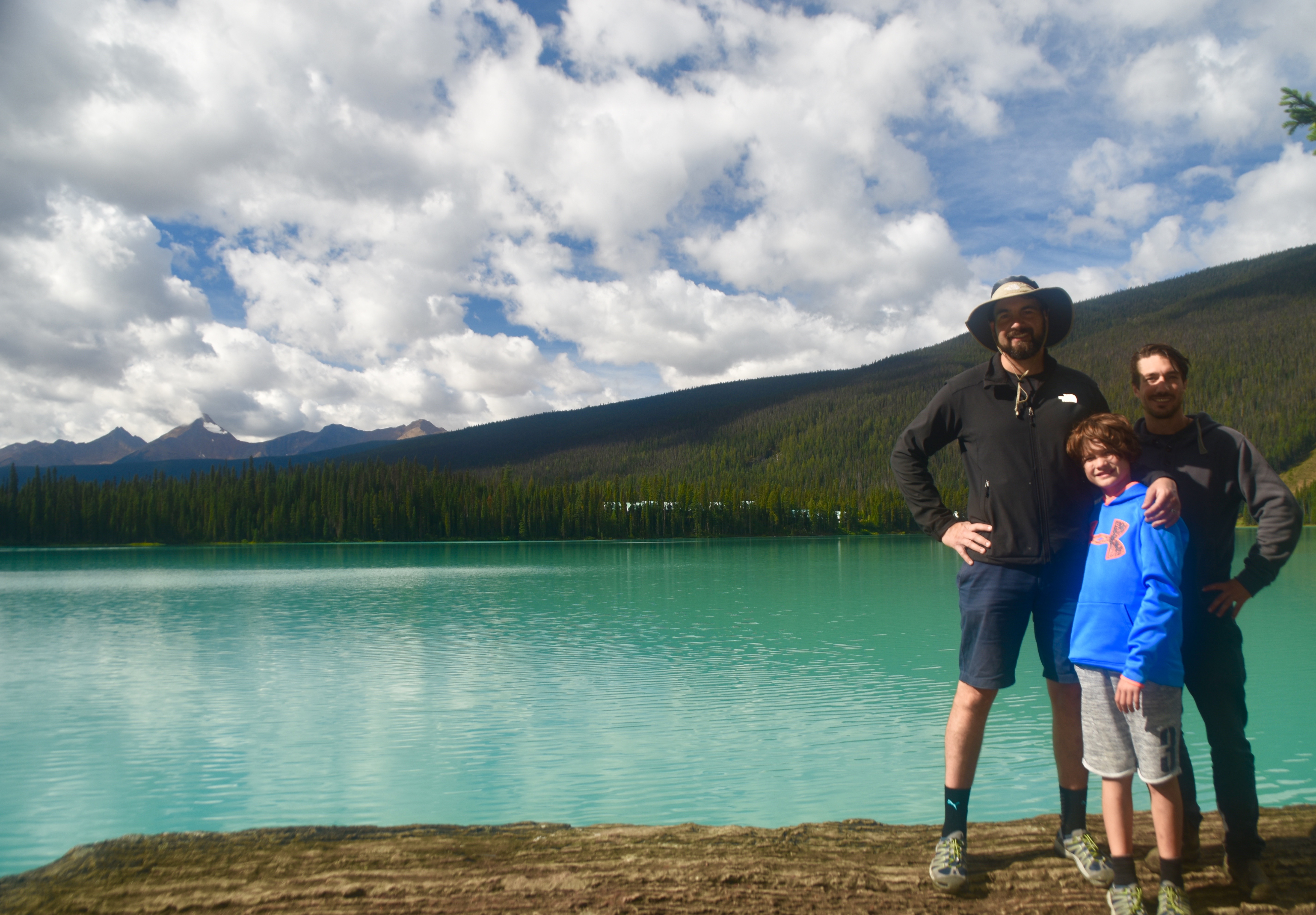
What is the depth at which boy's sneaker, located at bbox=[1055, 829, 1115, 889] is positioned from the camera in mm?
3791

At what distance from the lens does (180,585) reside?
38.8 m

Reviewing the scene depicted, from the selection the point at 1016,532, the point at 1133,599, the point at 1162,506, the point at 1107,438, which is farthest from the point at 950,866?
the point at 1107,438

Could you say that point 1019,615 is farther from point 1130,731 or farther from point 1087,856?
point 1087,856

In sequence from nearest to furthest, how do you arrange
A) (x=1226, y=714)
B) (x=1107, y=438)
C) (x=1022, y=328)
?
(x=1107, y=438), (x=1226, y=714), (x=1022, y=328)

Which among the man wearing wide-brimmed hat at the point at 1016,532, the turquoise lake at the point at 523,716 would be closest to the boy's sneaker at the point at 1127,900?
the man wearing wide-brimmed hat at the point at 1016,532

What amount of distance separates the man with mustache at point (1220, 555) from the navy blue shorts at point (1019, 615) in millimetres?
501

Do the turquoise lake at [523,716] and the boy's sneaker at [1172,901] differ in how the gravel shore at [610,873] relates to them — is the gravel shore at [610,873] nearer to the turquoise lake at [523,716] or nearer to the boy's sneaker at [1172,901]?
the boy's sneaker at [1172,901]

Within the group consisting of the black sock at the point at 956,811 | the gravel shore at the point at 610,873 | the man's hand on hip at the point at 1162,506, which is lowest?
the gravel shore at the point at 610,873

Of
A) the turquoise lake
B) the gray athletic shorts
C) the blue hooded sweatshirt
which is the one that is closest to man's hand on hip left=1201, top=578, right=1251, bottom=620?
the blue hooded sweatshirt

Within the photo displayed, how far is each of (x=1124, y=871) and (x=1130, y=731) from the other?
58 centimetres

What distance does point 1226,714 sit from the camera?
3.88 m

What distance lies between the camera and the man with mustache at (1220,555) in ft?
12.4

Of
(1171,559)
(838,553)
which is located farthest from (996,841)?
(838,553)

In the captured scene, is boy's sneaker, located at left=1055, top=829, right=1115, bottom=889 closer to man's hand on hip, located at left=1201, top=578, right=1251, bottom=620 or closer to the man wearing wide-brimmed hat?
the man wearing wide-brimmed hat
